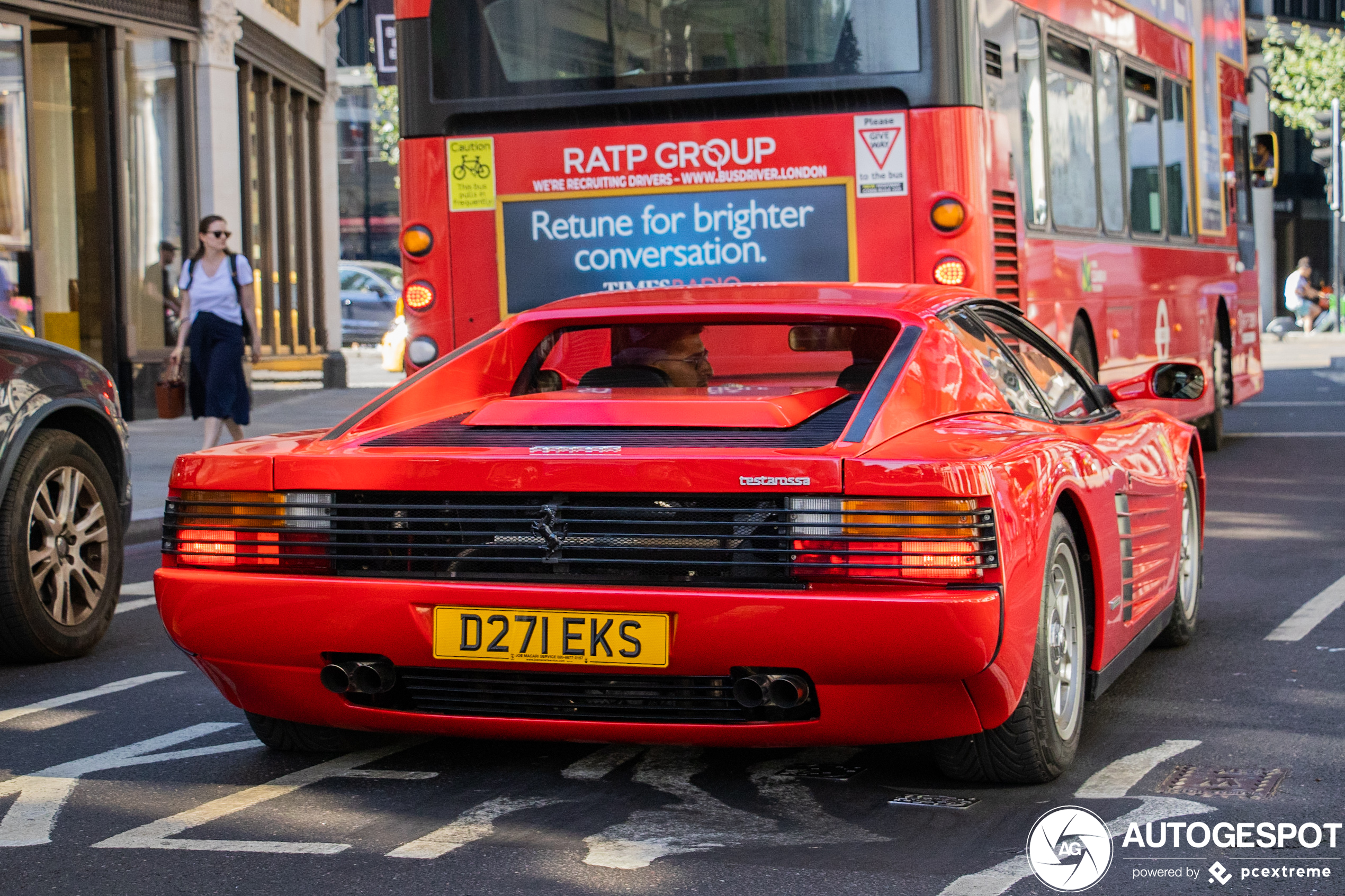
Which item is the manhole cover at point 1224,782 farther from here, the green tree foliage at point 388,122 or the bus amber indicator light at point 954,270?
the green tree foliage at point 388,122

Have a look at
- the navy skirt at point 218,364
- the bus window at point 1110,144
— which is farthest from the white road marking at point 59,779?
the bus window at point 1110,144

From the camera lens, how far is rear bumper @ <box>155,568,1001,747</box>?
3807 millimetres

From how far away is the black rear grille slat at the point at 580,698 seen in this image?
13.2 feet

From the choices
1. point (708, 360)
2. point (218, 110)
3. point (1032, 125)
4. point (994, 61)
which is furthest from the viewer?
point (218, 110)

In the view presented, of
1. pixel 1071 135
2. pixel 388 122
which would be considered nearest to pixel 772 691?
pixel 1071 135

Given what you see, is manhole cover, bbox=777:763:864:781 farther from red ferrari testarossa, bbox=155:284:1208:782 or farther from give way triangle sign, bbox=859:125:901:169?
give way triangle sign, bbox=859:125:901:169

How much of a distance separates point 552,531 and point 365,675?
1.96 ft

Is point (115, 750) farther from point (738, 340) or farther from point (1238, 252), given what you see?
point (1238, 252)

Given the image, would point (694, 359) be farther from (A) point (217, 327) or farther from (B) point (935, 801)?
(A) point (217, 327)

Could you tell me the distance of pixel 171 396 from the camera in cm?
1152

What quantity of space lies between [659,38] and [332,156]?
17.6 metres

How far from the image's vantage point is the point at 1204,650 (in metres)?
6.13

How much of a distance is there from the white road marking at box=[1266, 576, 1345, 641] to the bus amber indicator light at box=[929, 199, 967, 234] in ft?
7.78

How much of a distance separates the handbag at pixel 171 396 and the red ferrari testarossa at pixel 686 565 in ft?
23.2
